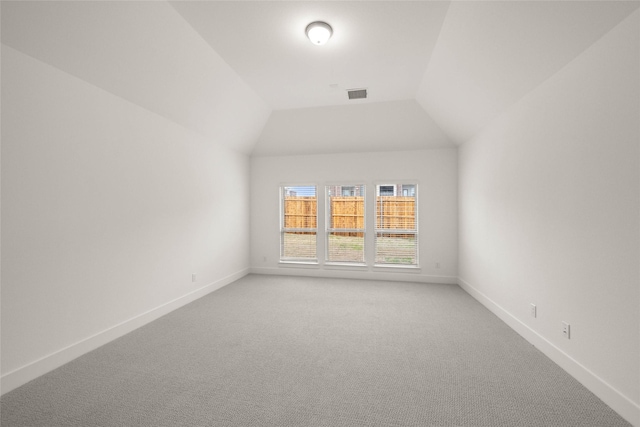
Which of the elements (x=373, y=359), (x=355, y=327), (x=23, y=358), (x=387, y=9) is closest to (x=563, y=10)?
(x=387, y=9)

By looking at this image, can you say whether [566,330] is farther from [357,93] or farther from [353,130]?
[353,130]

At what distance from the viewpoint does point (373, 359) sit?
8.23ft

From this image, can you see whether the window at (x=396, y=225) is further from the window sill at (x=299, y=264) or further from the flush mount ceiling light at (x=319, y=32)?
the flush mount ceiling light at (x=319, y=32)

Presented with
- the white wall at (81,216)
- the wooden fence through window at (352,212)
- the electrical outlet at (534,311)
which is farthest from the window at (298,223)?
the electrical outlet at (534,311)

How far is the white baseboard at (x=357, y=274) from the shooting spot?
525 centimetres

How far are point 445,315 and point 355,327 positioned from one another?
4.11 feet

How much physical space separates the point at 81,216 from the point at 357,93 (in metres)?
3.58

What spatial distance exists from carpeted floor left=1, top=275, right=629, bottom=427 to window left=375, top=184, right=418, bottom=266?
1.97 metres

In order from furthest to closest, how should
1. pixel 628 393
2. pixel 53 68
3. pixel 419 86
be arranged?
pixel 419 86
pixel 53 68
pixel 628 393

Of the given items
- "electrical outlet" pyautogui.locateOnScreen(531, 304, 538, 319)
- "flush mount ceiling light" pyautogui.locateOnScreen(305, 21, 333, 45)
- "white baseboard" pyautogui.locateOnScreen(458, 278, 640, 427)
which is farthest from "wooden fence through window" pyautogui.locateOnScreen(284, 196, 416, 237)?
"flush mount ceiling light" pyautogui.locateOnScreen(305, 21, 333, 45)

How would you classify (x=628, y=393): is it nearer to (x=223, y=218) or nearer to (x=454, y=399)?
(x=454, y=399)

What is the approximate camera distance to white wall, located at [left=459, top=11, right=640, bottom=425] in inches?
70.1

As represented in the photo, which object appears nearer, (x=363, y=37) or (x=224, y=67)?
(x=363, y=37)

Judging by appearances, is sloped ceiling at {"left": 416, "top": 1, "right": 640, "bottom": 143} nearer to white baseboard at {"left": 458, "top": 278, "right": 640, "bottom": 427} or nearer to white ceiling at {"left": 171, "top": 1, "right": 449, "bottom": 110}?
white ceiling at {"left": 171, "top": 1, "right": 449, "bottom": 110}
